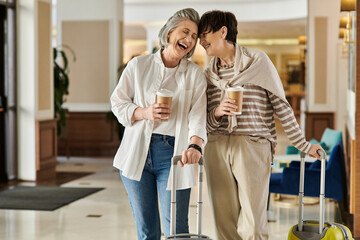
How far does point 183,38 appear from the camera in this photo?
9.14 feet

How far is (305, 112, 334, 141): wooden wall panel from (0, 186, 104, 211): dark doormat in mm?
5023

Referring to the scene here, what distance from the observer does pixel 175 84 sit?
2.86 m

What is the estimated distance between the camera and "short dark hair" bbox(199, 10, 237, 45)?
2895 millimetres

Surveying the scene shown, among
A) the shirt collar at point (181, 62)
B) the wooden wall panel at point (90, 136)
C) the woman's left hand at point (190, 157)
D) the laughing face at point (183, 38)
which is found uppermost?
the laughing face at point (183, 38)

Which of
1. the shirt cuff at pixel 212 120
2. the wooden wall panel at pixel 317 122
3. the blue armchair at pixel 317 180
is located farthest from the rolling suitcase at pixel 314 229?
the wooden wall panel at pixel 317 122

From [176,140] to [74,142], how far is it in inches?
366

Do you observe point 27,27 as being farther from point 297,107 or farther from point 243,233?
point 297,107

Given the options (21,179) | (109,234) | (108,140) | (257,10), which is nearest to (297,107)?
(257,10)

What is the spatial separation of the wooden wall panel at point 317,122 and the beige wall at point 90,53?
3.83 meters

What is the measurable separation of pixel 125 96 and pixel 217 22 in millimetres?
559

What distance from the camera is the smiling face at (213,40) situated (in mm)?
2904

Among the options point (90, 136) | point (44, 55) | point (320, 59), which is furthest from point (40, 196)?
point (320, 59)

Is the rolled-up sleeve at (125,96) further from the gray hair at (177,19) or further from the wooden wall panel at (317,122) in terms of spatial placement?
the wooden wall panel at (317,122)

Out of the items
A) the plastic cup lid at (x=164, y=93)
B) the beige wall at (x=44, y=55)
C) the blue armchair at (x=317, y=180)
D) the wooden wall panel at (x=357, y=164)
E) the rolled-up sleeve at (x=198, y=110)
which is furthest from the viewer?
the beige wall at (x=44, y=55)
